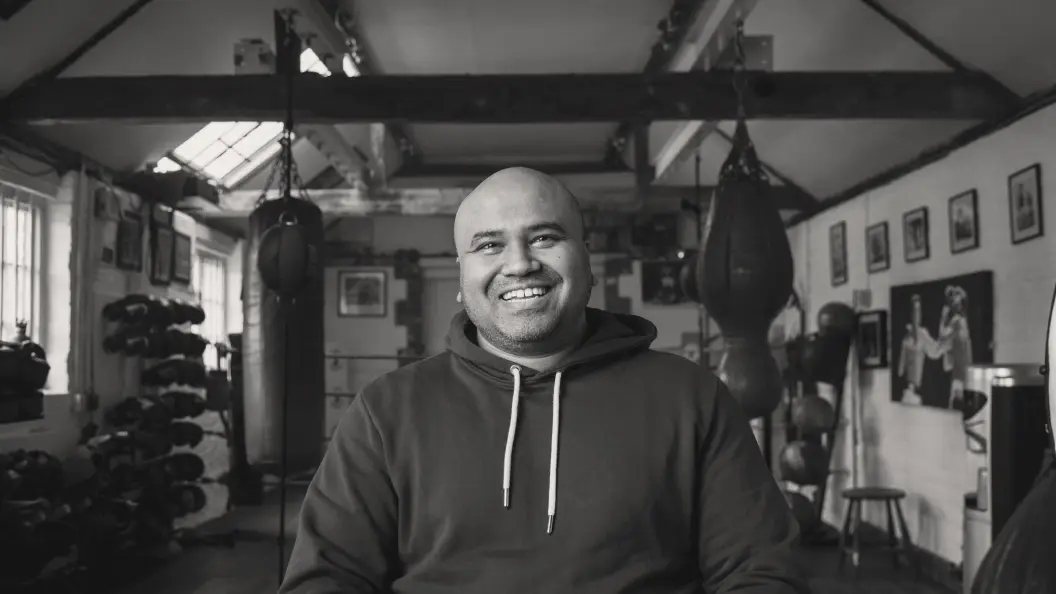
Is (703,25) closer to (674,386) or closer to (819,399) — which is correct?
(819,399)

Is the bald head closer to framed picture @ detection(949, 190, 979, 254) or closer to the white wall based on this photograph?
the white wall

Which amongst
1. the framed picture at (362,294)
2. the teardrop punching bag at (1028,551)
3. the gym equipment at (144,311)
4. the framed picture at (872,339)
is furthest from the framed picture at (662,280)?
the teardrop punching bag at (1028,551)

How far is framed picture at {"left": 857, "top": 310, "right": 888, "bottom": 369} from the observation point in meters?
6.14

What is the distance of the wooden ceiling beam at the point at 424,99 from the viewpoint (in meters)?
4.63

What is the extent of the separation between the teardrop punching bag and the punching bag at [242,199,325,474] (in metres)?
3.40

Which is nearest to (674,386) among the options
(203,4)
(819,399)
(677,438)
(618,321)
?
(677,438)

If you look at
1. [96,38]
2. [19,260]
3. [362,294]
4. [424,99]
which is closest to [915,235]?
[424,99]

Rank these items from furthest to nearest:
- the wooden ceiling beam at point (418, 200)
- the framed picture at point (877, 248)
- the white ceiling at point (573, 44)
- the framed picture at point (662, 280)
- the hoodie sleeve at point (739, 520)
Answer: the framed picture at point (662, 280) < the wooden ceiling beam at point (418, 200) < the framed picture at point (877, 248) < the white ceiling at point (573, 44) < the hoodie sleeve at point (739, 520)

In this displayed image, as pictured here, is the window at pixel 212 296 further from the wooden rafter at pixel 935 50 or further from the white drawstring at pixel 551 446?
the white drawstring at pixel 551 446

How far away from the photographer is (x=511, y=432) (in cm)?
144

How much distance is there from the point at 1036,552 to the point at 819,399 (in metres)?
4.14

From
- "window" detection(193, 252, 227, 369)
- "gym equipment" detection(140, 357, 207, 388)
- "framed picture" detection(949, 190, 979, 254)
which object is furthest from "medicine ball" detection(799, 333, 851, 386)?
"window" detection(193, 252, 227, 369)

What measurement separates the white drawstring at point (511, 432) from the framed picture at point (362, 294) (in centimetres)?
917

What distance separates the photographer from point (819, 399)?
20.2 feet
